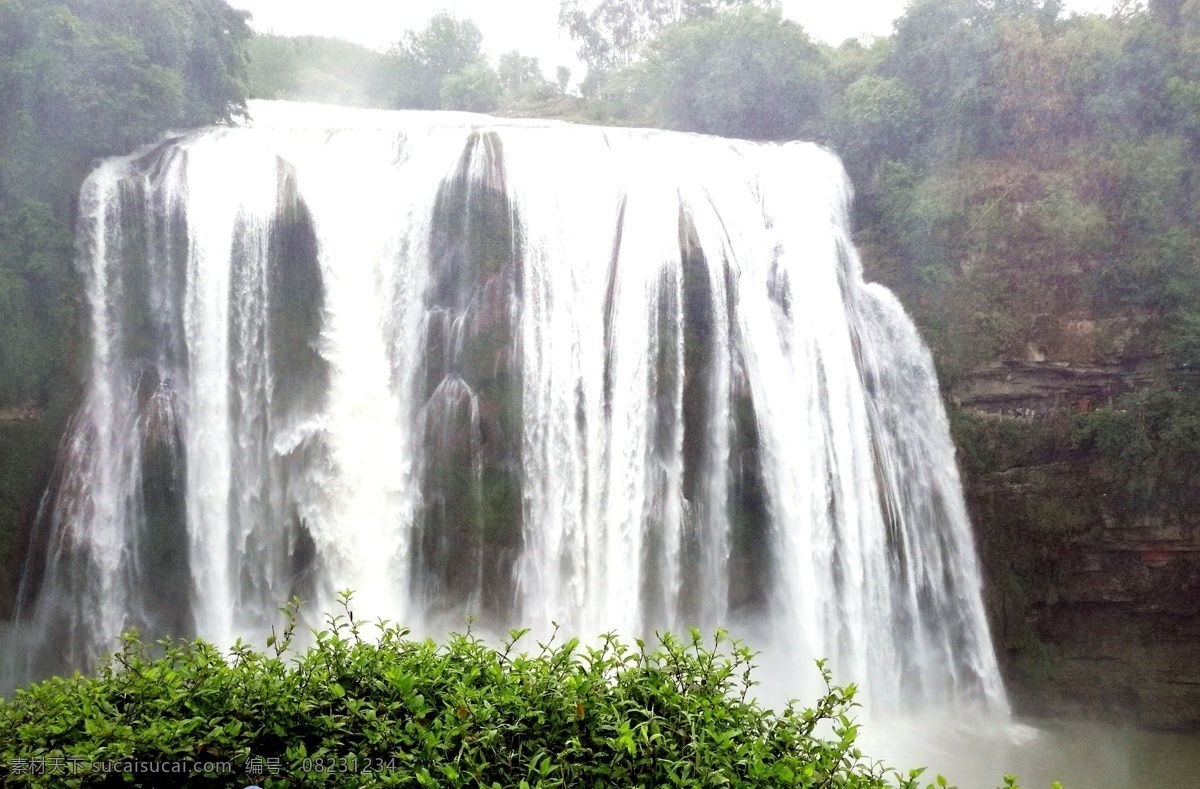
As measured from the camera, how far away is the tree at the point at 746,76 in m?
19.1

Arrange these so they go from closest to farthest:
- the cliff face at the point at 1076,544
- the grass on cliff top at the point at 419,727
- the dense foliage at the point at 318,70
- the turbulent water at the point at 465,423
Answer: the grass on cliff top at the point at 419,727, the turbulent water at the point at 465,423, the cliff face at the point at 1076,544, the dense foliage at the point at 318,70

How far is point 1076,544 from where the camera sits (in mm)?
14328

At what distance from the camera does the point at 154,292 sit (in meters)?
12.6

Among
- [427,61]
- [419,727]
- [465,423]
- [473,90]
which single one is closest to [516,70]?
[427,61]

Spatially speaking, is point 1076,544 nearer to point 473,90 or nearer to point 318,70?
point 473,90

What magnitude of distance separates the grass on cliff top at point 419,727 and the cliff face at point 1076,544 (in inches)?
460

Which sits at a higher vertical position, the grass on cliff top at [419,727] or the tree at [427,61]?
the tree at [427,61]

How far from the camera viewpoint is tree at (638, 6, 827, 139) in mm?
19141

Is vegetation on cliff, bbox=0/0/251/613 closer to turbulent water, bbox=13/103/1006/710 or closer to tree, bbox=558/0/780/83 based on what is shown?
turbulent water, bbox=13/103/1006/710

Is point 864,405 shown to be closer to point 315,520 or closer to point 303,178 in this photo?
point 315,520

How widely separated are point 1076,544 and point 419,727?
45.1 feet

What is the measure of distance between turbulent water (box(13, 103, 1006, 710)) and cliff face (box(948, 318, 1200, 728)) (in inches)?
47.4

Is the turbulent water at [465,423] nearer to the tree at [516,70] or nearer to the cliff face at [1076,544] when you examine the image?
the cliff face at [1076,544]

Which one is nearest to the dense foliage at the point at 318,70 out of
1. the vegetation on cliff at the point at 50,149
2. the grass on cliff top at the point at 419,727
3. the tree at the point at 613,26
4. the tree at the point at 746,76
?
the tree at the point at 613,26
